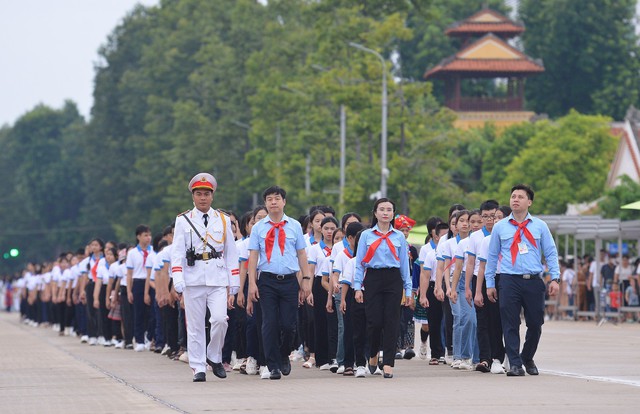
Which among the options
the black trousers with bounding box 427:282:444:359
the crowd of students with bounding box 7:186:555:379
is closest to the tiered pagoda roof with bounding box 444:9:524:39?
the crowd of students with bounding box 7:186:555:379

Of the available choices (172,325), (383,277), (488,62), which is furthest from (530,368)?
(488,62)

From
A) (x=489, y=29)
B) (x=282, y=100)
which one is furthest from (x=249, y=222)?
(x=489, y=29)

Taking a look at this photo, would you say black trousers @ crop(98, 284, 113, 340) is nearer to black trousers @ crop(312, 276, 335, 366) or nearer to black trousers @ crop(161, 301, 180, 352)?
black trousers @ crop(161, 301, 180, 352)

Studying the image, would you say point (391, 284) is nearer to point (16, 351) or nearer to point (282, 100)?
point (16, 351)

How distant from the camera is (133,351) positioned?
1058 inches

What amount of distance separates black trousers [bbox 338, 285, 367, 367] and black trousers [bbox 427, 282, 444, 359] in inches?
106

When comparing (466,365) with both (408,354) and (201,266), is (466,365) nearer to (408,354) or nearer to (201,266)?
(408,354)

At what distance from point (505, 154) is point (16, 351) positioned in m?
58.8

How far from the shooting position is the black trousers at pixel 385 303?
57.8ft

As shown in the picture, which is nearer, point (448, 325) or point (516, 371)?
point (516, 371)

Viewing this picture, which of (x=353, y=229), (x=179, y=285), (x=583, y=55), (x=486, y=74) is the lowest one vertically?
(x=179, y=285)

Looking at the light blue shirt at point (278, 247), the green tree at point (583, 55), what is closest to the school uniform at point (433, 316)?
the light blue shirt at point (278, 247)

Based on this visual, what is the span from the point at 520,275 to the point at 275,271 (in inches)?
100

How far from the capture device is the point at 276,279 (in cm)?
1784
